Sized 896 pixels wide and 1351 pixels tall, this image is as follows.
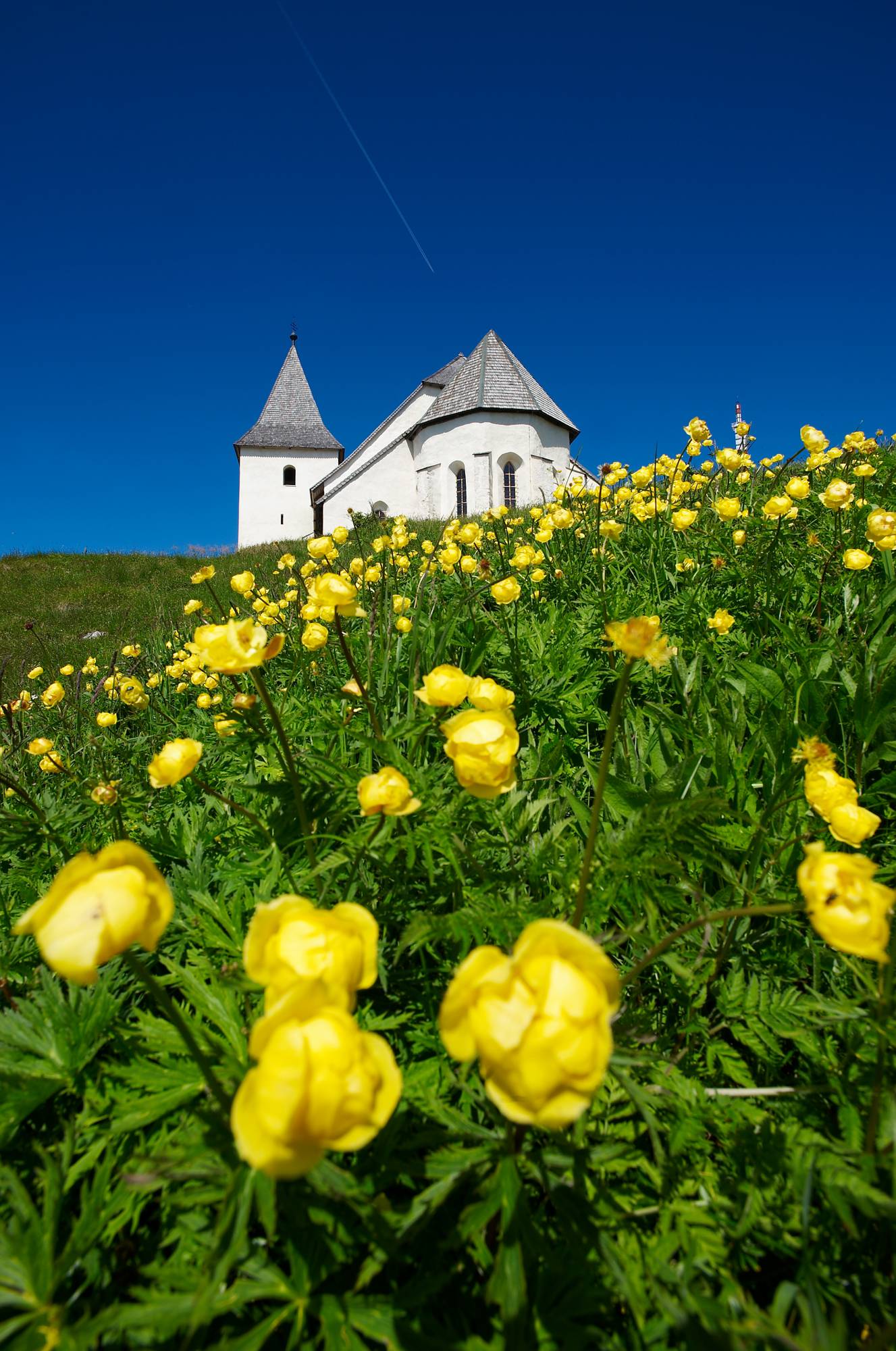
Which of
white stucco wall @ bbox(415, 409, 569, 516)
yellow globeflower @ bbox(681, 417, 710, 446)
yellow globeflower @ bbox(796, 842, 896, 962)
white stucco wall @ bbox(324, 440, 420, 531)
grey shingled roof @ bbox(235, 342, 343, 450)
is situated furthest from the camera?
grey shingled roof @ bbox(235, 342, 343, 450)

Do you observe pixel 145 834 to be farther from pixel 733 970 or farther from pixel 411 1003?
pixel 733 970

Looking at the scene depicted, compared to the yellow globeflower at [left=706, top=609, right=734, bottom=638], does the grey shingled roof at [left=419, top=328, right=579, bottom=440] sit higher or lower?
higher

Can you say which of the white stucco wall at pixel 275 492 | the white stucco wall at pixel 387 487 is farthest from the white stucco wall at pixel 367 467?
the white stucco wall at pixel 275 492

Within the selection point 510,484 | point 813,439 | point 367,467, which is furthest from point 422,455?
point 813,439

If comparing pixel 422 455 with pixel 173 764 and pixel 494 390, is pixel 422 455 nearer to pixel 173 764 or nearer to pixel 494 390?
pixel 494 390

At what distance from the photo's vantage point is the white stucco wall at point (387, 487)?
86.9ft

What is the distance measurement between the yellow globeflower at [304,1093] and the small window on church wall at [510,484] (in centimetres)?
2483

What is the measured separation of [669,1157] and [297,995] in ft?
2.18

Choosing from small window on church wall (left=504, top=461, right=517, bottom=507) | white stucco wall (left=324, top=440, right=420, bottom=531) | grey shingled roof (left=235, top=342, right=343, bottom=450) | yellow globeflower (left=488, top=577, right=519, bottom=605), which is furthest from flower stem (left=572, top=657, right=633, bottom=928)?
grey shingled roof (left=235, top=342, right=343, bottom=450)

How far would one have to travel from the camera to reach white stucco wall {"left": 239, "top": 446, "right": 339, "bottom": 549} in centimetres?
3092

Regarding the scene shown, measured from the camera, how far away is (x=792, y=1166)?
2.62ft

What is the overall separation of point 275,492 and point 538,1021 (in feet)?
110

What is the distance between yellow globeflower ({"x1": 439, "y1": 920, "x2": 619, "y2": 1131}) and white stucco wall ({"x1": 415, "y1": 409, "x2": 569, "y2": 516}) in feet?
75.6

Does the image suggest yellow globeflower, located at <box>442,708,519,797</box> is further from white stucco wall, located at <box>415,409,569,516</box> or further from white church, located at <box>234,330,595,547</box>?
white stucco wall, located at <box>415,409,569,516</box>
